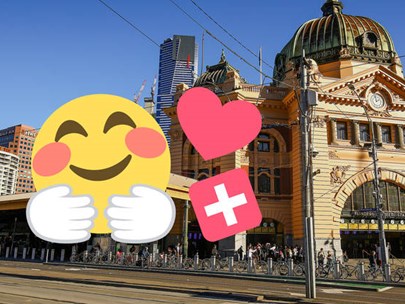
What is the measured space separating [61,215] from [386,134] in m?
38.5

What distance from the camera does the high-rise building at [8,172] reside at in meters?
171

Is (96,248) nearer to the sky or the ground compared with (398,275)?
nearer to the sky

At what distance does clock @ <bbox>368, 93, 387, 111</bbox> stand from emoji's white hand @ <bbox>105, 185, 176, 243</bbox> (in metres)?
33.6

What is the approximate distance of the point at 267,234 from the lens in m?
44.3

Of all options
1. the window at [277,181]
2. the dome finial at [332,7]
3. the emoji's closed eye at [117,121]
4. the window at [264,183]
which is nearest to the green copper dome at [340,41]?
the dome finial at [332,7]

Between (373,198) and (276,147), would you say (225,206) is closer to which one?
(276,147)

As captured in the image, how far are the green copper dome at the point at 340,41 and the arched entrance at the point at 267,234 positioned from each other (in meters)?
20.2

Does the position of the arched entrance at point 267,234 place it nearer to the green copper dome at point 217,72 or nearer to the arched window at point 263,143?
the arched window at point 263,143

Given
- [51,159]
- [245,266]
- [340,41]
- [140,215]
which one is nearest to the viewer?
[140,215]

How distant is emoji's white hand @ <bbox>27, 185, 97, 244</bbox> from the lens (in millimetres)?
17873

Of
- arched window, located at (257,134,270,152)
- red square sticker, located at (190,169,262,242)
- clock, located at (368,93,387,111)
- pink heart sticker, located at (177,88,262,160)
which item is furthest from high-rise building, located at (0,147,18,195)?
pink heart sticker, located at (177,88,262,160)

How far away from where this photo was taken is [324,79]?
44.7 m

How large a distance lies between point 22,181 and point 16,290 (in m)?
198

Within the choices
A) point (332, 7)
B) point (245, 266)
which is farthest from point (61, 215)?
point (332, 7)
